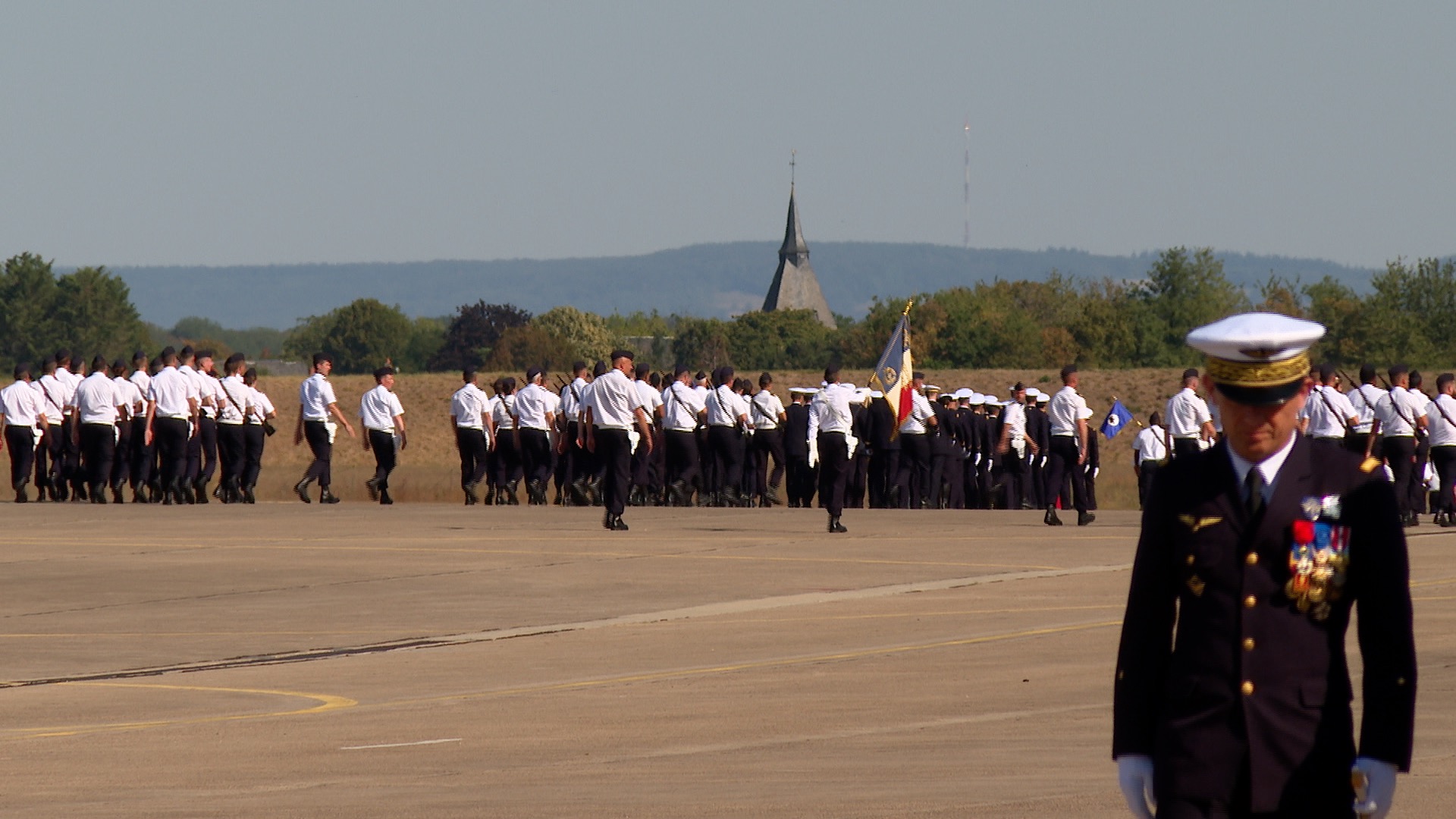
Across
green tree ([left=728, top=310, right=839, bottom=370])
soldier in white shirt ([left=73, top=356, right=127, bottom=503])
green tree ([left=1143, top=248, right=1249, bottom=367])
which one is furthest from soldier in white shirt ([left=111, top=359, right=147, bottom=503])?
green tree ([left=728, top=310, right=839, bottom=370])

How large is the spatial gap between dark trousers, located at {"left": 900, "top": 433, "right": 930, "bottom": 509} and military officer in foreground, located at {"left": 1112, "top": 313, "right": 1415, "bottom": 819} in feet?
95.5

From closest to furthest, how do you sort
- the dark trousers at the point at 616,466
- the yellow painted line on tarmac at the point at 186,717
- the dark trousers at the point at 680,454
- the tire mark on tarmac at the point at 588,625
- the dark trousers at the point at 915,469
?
the yellow painted line on tarmac at the point at 186,717
the tire mark on tarmac at the point at 588,625
the dark trousers at the point at 616,466
the dark trousers at the point at 680,454
the dark trousers at the point at 915,469

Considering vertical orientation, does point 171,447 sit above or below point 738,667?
above

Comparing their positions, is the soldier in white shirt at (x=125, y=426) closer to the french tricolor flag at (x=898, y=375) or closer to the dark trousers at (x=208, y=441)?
the dark trousers at (x=208, y=441)

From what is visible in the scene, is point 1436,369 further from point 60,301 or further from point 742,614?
point 60,301

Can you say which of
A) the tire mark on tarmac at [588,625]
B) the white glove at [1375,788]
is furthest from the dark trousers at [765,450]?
the white glove at [1375,788]

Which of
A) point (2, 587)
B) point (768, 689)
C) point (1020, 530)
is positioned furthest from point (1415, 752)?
point (1020, 530)

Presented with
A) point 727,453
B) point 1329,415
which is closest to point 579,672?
point 1329,415

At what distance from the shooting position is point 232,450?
98.7 feet

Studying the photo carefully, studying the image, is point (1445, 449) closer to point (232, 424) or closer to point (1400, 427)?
point (1400, 427)

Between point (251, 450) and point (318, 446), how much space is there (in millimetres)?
1346

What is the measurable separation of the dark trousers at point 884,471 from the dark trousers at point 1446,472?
9809 mm

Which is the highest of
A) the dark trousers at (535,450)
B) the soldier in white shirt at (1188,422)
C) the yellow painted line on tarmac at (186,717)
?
the soldier in white shirt at (1188,422)

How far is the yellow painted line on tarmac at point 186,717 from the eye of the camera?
1079 cm
